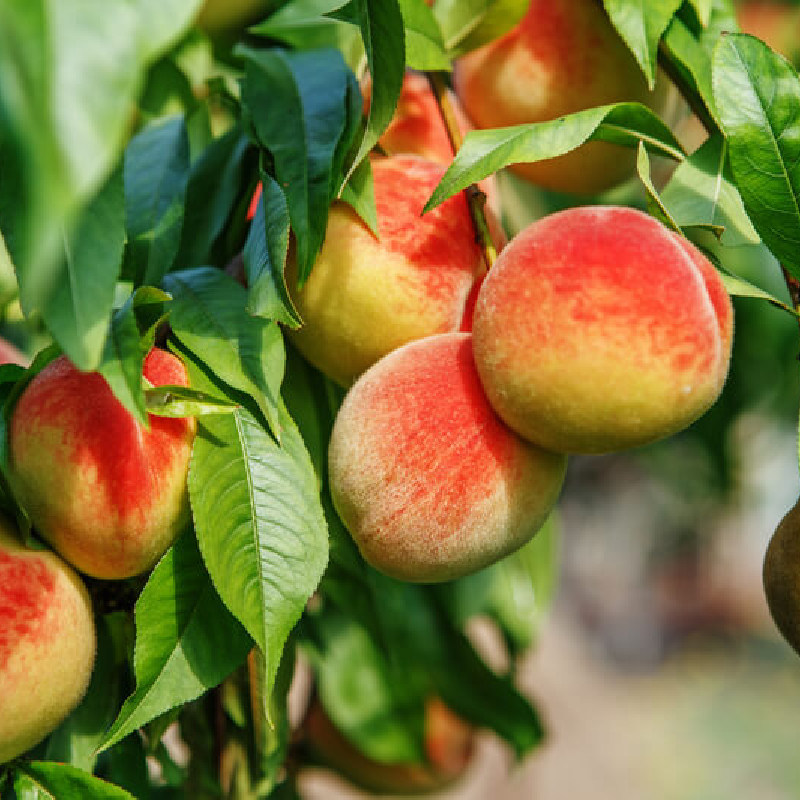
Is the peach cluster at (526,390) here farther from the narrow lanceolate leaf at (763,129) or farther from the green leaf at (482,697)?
the green leaf at (482,697)

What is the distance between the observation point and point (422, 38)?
64cm

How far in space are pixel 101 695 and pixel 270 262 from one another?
11.0 inches

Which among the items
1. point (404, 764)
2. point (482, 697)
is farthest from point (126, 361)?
point (404, 764)

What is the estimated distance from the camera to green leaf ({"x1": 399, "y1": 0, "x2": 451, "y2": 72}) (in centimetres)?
63

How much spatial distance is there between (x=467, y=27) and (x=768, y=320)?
2.22 ft

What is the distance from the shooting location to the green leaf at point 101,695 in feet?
2.04

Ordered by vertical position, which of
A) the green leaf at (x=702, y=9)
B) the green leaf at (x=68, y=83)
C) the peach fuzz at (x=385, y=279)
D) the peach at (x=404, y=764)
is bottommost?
the peach at (x=404, y=764)

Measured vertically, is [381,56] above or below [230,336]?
above

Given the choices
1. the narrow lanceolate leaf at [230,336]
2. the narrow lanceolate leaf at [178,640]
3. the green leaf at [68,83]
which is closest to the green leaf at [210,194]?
the narrow lanceolate leaf at [230,336]

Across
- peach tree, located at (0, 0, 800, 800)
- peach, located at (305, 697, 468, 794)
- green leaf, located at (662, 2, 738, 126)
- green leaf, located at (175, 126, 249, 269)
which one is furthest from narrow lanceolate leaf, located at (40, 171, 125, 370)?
peach, located at (305, 697, 468, 794)

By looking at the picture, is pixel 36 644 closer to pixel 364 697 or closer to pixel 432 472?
pixel 432 472

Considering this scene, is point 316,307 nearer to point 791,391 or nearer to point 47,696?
point 47,696

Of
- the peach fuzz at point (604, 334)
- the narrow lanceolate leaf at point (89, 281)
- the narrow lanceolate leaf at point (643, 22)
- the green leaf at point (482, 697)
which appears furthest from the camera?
the green leaf at point (482, 697)

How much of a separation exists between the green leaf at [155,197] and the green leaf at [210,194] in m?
0.02
